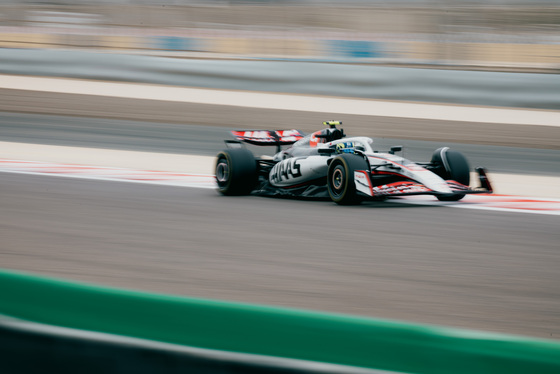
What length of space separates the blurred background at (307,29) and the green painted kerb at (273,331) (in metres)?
14.9

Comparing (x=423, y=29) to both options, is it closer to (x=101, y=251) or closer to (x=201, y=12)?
(x=201, y=12)

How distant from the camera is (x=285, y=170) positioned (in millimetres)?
7684

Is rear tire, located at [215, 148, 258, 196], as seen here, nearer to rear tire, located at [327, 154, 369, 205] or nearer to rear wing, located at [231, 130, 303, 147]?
rear wing, located at [231, 130, 303, 147]

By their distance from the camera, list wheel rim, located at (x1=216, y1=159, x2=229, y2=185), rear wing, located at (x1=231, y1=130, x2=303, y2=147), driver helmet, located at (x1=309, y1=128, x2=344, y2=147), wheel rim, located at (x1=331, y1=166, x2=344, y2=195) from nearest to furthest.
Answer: wheel rim, located at (x1=331, y1=166, x2=344, y2=195) < driver helmet, located at (x1=309, y1=128, x2=344, y2=147) < wheel rim, located at (x1=216, y1=159, x2=229, y2=185) < rear wing, located at (x1=231, y1=130, x2=303, y2=147)

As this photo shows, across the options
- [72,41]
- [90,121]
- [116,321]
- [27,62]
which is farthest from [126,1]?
[116,321]

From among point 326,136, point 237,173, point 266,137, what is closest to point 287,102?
point 266,137

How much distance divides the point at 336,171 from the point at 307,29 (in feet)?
50.5

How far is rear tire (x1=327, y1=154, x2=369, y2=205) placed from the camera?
266 inches

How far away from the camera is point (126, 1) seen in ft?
83.8

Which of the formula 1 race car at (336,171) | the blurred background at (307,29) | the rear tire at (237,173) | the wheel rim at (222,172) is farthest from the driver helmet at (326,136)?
the blurred background at (307,29)

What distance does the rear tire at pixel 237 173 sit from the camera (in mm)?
7934

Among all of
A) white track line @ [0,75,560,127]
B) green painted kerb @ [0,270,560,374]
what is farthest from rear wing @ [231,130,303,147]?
green painted kerb @ [0,270,560,374]

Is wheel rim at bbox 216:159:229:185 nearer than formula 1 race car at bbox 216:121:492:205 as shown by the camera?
No

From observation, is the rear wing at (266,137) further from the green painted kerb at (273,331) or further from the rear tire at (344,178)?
the green painted kerb at (273,331)
